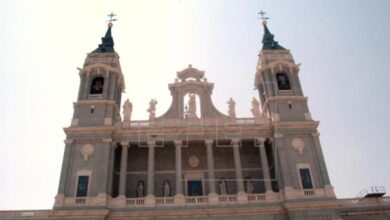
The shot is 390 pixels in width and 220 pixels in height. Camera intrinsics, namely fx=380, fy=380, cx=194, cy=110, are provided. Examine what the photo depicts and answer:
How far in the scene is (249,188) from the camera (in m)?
31.4

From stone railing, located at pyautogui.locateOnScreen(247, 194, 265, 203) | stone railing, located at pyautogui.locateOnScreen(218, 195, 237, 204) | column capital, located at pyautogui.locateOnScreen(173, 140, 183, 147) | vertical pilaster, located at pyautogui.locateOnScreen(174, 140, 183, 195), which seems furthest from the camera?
column capital, located at pyautogui.locateOnScreen(173, 140, 183, 147)

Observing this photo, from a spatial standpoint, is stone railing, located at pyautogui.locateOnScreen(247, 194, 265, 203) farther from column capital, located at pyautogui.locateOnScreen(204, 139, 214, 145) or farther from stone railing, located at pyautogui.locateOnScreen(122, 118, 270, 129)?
stone railing, located at pyautogui.locateOnScreen(122, 118, 270, 129)

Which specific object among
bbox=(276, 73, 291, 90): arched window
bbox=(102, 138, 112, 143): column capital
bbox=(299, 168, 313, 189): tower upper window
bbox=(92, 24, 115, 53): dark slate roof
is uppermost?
bbox=(92, 24, 115, 53): dark slate roof

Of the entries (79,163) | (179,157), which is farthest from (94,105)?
(179,157)

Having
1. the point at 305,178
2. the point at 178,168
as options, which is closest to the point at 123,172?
the point at 178,168

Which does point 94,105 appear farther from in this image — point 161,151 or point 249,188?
point 249,188

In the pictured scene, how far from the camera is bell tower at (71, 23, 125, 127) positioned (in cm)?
3308

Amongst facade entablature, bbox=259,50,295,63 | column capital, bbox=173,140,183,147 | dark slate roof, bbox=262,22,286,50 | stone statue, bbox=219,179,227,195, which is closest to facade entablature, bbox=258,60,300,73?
facade entablature, bbox=259,50,295,63

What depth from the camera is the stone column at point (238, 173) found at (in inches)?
1160

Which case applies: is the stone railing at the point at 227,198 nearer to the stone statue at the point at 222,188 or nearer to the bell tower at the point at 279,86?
the stone statue at the point at 222,188

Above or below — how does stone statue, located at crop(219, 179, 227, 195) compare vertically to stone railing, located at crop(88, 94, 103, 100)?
below

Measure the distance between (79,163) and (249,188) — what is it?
1399cm

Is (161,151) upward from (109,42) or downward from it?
downward

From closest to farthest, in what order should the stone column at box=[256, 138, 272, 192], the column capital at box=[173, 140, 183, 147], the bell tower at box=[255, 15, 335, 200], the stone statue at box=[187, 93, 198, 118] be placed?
the bell tower at box=[255, 15, 335, 200], the stone column at box=[256, 138, 272, 192], the column capital at box=[173, 140, 183, 147], the stone statue at box=[187, 93, 198, 118]
